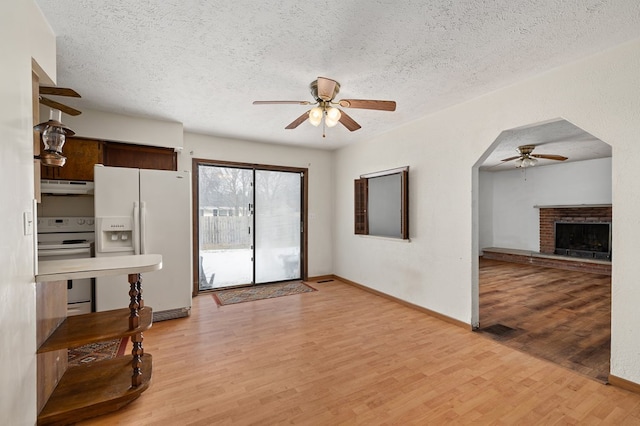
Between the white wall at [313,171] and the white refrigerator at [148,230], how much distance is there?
1373mm

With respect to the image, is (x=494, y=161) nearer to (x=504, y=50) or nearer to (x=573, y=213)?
(x=573, y=213)

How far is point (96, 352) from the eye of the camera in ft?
8.70

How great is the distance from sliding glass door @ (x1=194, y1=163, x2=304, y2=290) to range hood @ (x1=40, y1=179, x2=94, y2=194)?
1.53m

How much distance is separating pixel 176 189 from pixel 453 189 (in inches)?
135

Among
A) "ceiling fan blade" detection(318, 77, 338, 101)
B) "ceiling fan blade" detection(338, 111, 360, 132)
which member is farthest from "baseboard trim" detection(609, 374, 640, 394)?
"ceiling fan blade" detection(318, 77, 338, 101)

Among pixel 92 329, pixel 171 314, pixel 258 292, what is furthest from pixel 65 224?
pixel 258 292

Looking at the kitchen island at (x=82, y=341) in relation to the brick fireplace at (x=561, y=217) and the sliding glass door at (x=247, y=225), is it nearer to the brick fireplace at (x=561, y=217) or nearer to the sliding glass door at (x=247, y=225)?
the sliding glass door at (x=247, y=225)

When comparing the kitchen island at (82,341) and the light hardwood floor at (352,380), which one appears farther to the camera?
the light hardwood floor at (352,380)

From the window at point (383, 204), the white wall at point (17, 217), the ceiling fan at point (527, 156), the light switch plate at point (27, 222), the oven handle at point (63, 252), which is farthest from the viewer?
the ceiling fan at point (527, 156)

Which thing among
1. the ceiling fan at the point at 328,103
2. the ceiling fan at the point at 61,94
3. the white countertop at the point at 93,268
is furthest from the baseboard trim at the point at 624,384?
the ceiling fan at the point at 61,94

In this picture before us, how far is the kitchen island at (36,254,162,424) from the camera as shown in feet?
5.60

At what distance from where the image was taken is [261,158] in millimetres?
5055

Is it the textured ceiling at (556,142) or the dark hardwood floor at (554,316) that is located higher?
the textured ceiling at (556,142)

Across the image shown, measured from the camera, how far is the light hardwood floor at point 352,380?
184 centimetres
